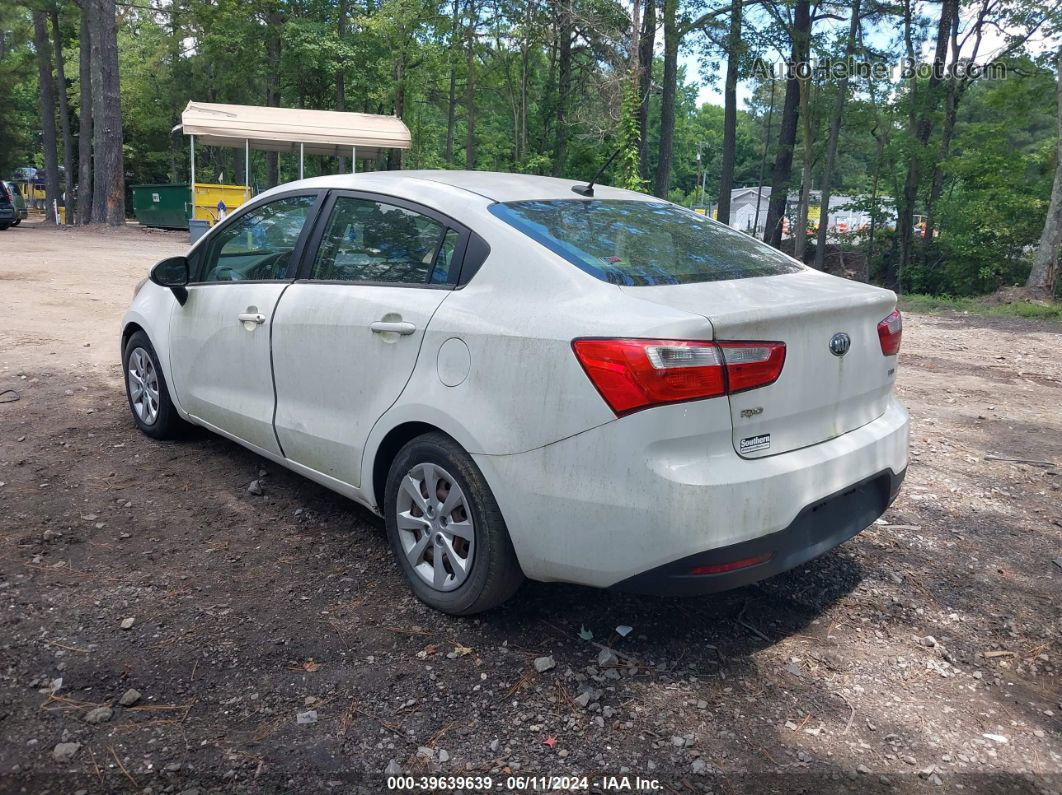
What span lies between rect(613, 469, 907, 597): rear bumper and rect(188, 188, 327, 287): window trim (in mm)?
2210

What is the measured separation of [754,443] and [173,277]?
338 centimetres

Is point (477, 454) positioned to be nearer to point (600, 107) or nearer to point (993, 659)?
point (993, 659)

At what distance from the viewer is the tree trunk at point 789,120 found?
2697cm

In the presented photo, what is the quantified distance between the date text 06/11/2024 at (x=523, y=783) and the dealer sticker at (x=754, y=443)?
3.34ft

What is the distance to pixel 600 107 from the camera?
77.5ft

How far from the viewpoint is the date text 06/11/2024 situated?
242 centimetres

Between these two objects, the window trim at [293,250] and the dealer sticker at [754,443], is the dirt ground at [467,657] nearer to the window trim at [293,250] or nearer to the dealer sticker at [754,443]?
the dealer sticker at [754,443]

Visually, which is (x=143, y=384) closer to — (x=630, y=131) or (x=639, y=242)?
(x=639, y=242)

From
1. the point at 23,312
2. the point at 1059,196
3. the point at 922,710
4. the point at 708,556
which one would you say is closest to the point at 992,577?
the point at 922,710

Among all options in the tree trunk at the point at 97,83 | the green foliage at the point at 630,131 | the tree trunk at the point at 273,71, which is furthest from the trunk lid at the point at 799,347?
the tree trunk at the point at 273,71

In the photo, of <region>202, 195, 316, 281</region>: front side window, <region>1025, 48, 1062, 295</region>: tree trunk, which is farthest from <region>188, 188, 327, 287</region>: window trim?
<region>1025, 48, 1062, 295</region>: tree trunk

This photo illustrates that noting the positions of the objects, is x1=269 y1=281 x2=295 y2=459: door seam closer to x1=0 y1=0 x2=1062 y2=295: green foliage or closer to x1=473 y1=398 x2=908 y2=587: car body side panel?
x1=473 y1=398 x2=908 y2=587: car body side panel

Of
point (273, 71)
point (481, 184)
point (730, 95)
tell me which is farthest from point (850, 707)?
point (273, 71)

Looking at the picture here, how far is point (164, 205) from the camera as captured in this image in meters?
32.4
